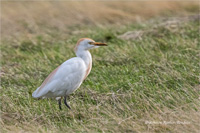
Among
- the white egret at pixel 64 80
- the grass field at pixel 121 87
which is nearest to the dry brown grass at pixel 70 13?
the grass field at pixel 121 87

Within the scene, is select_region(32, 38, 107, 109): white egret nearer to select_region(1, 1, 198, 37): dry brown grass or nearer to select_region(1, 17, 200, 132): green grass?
select_region(1, 17, 200, 132): green grass

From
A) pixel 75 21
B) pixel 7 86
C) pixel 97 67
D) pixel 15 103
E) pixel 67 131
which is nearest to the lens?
pixel 67 131

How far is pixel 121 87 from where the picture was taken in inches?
217

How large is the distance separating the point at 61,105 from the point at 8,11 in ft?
23.1

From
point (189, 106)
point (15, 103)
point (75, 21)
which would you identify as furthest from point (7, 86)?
point (75, 21)

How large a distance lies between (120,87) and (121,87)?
0.12 feet

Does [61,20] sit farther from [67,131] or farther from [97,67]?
[67,131]

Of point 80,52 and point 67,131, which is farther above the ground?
point 80,52

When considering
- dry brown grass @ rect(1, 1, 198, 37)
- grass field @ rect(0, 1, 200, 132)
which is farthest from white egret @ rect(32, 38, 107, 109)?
dry brown grass @ rect(1, 1, 198, 37)

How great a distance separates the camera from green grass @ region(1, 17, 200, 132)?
4.46 metres

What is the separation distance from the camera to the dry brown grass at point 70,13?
11031mm

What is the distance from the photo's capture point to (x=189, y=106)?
454 cm

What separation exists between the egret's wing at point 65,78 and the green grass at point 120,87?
0.27 meters

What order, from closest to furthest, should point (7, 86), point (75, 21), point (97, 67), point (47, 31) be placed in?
point (7, 86), point (97, 67), point (47, 31), point (75, 21)
